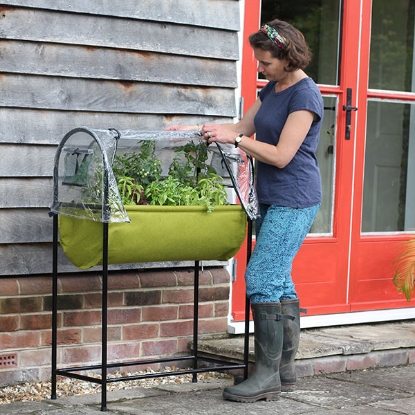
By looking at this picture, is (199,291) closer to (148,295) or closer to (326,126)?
(148,295)

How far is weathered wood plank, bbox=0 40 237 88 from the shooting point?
14.6 ft

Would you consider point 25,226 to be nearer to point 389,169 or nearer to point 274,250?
point 274,250

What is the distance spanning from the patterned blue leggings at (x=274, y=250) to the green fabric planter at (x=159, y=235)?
0.14 m

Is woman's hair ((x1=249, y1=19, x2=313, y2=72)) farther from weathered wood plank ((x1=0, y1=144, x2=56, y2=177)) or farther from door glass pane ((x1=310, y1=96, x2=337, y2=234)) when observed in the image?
door glass pane ((x1=310, y1=96, x2=337, y2=234))

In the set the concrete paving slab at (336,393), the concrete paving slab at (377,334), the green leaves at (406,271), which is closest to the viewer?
the concrete paving slab at (336,393)

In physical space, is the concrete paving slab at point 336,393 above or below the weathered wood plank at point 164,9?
below

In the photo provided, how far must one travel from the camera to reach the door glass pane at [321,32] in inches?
221

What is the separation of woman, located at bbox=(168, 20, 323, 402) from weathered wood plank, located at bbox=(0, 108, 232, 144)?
24.7 inches

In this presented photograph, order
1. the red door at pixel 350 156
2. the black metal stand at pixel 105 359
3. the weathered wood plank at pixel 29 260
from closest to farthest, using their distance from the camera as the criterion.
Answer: the black metal stand at pixel 105 359 < the weathered wood plank at pixel 29 260 < the red door at pixel 350 156

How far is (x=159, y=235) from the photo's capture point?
407cm

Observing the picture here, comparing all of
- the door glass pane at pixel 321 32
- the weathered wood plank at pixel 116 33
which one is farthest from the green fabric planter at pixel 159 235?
the door glass pane at pixel 321 32

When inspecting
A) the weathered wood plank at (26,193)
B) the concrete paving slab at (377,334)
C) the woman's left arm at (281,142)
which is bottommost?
the concrete paving slab at (377,334)

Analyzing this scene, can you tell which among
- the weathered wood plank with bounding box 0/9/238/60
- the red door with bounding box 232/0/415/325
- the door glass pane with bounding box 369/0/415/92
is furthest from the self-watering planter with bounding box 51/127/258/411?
the door glass pane with bounding box 369/0/415/92

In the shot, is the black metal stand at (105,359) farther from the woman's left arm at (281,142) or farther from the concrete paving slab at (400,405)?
the concrete paving slab at (400,405)
